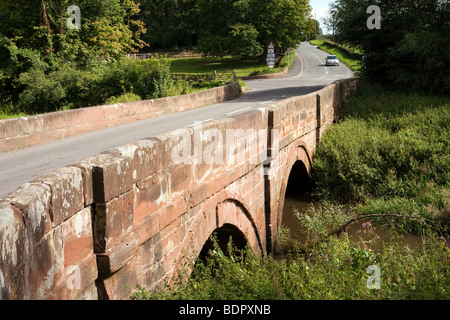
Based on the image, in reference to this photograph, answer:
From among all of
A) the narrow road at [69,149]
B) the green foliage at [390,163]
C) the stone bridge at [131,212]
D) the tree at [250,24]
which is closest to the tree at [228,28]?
the tree at [250,24]

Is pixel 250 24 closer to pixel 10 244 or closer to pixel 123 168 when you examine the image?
pixel 123 168

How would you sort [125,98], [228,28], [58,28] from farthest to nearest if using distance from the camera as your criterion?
1. [228,28]
2. [58,28]
3. [125,98]

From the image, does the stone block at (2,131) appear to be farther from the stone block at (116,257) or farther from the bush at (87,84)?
the bush at (87,84)

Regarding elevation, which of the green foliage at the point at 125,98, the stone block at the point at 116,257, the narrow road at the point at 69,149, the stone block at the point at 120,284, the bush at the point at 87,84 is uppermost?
the bush at the point at 87,84

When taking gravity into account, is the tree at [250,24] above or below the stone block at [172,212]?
above

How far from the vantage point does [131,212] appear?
435 cm

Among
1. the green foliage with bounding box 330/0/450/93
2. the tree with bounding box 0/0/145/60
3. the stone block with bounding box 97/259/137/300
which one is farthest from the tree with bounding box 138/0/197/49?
the stone block with bounding box 97/259/137/300

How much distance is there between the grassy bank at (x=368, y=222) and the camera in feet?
17.0

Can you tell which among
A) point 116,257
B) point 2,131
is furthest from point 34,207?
point 2,131

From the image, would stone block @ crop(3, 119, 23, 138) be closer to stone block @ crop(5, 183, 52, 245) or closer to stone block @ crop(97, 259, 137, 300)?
stone block @ crop(97, 259, 137, 300)

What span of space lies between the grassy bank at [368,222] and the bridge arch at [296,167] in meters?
0.38

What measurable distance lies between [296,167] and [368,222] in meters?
5.32

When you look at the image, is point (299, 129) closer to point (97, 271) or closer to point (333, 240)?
point (333, 240)
